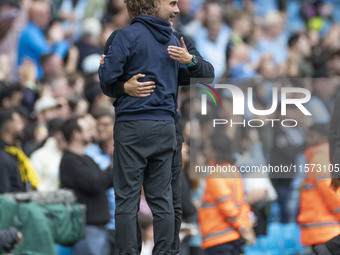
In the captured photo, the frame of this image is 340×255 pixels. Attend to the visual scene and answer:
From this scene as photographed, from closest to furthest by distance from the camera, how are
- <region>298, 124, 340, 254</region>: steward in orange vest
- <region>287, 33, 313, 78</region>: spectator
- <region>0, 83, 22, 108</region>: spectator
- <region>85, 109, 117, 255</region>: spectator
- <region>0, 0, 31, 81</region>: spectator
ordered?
<region>298, 124, 340, 254</region>: steward in orange vest → <region>85, 109, 117, 255</region>: spectator → <region>0, 83, 22, 108</region>: spectator → <region>0, 0, 31, 81</region>: spectator → <region>287, 33, 313, 78</region>: spectator

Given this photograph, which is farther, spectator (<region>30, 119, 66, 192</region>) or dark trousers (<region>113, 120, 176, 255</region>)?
spectator (<region>30, 119, 66, 192</region>)

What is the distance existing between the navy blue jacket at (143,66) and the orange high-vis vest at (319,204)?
2007 millimetres

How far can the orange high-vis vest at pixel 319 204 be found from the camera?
23.2ft

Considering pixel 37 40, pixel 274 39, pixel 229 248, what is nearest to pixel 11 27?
pixel 37 40

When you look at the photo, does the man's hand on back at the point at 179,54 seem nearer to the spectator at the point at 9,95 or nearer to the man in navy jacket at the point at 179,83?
the man in navy jacket at the point at 179,83

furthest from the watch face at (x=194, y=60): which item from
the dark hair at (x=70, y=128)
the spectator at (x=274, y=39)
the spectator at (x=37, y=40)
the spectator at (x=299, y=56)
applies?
the spectator at (x=274, y=39)

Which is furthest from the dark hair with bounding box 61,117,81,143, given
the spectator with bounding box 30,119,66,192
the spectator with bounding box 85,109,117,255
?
the spectator with bounding box 85,109,117,255

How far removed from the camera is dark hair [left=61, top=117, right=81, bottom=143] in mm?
8430

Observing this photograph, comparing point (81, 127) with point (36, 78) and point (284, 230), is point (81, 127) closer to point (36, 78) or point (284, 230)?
point (284, 230)

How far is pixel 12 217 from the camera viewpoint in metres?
7.66

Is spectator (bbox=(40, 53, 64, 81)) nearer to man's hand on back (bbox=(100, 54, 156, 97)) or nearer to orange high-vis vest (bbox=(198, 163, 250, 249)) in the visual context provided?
orange high-vis vest (bbox=(198, 163, 250, 249))

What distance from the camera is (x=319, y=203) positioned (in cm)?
723

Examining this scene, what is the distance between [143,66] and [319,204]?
2.52 meters

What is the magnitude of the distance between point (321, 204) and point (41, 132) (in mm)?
3614
